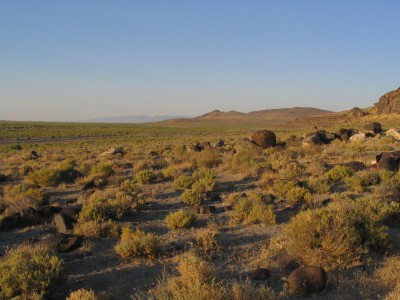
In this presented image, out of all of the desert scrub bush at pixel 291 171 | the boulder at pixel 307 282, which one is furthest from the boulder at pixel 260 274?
the desert scrub bush at pixel 291 171

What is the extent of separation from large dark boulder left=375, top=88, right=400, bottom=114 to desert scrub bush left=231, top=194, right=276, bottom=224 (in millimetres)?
56831

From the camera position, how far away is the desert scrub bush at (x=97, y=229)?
8.60m

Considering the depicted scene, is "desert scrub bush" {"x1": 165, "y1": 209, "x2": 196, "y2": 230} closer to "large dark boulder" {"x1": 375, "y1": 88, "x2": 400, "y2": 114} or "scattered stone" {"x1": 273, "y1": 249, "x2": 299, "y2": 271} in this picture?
"scattered stone" {"x1": 273, "y1": 249, "x2": 299, "y2": 271}

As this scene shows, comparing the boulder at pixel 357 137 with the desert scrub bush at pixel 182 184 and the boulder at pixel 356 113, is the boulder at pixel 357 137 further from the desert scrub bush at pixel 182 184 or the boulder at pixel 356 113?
the boulder at pixel 356 113

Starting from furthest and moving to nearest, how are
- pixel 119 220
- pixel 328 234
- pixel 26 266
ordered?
pixel 119 220, pixel 328 234, pixel 26 266

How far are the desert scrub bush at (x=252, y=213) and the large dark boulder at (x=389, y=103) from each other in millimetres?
56831

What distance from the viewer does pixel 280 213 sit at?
10.0 metres

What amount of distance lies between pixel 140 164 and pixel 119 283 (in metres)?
12.4

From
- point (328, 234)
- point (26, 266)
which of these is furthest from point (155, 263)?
point (328, 234)

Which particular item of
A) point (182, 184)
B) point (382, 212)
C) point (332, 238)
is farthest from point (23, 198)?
point (382, 212)

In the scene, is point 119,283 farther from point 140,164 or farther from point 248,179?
point 140,164

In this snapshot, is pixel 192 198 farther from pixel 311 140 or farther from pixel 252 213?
pixel 311 140

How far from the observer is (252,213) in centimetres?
931

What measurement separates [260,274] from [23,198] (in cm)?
846
